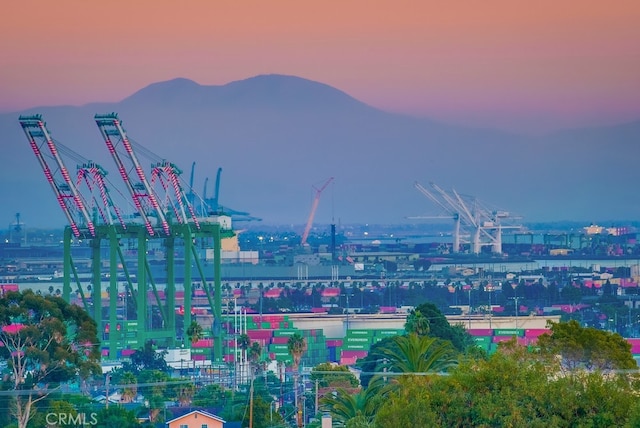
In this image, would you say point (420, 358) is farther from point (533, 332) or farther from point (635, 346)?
point (533, 332)

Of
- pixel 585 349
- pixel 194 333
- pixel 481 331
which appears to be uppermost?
pixel 585 349

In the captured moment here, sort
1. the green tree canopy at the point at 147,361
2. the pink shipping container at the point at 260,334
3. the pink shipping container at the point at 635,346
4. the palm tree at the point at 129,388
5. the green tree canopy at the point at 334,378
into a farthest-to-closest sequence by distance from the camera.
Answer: the pink shipping container at the point at 260,334 < the pink shipping container at the point at 635,346 < the green tree canopy at the point at 147,361 < the palm tree at the point at 129,388 < the green tree canopy at the point at 334,378

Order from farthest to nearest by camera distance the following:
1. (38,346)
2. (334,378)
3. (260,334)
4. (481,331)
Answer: (260,334)
(481,331)
(334,378)
(38,346)

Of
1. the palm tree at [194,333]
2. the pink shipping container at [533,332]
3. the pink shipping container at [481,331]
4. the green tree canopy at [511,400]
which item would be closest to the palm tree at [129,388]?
the palm tree at [194,333]

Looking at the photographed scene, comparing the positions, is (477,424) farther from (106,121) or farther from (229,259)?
(229,259)

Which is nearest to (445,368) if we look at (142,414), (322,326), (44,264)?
(142,414)

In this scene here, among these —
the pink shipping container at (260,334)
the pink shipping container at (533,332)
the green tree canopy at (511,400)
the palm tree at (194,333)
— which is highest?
the green tree canopy at (511,400)

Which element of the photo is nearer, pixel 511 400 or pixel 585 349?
pixel 511 400

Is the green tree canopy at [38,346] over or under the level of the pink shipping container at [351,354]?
over

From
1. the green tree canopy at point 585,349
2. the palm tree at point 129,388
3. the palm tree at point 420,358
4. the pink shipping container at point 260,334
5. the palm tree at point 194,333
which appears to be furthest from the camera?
the pink shipping container at point 260,334

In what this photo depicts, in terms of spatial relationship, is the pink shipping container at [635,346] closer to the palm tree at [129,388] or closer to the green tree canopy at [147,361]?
the green tree canopy at [147,361]

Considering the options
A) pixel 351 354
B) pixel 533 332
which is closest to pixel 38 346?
pixel 351 354
